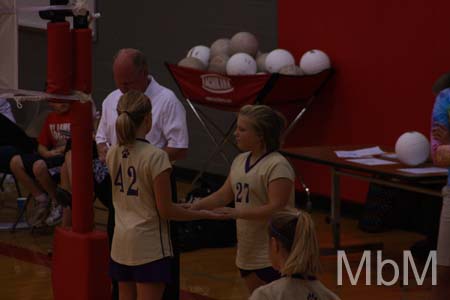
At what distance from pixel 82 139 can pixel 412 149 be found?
261 centimetres

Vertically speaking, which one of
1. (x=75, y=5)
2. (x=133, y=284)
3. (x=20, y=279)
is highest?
(x=75, y=5)

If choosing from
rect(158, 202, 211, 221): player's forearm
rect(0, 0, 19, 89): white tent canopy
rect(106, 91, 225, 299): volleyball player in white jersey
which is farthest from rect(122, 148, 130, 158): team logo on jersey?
rect(0, 0, 19, 89): white tent canopy

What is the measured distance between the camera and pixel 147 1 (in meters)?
11.7

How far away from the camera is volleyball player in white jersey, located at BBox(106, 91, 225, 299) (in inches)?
206

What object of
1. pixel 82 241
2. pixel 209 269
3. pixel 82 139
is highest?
pixel 82 139

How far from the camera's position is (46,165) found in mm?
8773

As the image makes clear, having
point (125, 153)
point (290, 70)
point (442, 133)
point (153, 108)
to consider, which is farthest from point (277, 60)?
point (125, 153)

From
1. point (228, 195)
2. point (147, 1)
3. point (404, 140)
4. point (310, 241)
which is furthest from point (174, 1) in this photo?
point (310, 241)

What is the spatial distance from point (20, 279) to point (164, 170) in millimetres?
2690

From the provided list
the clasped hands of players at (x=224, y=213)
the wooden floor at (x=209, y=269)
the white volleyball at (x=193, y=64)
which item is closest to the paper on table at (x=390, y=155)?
the wooden floor at (x=209, y=269)

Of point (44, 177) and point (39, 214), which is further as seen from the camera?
point (39, 214)

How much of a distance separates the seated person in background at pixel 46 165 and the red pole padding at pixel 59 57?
9.88ft

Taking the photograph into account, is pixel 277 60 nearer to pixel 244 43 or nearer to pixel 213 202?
pixel 244 43

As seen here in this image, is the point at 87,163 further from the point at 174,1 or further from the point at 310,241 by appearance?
the point at 174,1
